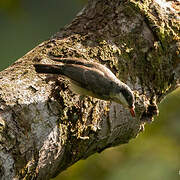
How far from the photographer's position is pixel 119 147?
4938 mm

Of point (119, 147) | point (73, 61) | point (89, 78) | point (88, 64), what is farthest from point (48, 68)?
point (119, 147)

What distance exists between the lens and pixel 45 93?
12.0 ft

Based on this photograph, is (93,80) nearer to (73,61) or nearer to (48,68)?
(73,61)

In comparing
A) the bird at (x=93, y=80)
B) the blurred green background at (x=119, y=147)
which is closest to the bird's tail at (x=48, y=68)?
the bird at (x=93, y=80)

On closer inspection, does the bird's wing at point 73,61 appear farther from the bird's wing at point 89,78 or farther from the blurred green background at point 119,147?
the blurred green background at point 119,147

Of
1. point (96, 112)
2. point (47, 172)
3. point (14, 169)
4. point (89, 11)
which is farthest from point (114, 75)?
point (14, 169)

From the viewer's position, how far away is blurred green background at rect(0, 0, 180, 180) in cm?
446

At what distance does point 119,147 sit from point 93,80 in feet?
3.14

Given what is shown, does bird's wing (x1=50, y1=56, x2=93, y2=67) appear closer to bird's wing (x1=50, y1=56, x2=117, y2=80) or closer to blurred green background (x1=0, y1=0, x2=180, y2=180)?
bird's wing (x1=50, y1=56, x2=117, y2=80)

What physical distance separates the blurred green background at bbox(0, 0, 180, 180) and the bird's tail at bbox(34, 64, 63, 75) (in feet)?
2.24

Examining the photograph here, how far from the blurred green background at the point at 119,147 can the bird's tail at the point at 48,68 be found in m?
0.68

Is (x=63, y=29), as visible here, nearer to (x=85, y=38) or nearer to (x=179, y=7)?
(x=85, y=38)

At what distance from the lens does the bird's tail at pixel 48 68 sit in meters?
3.72

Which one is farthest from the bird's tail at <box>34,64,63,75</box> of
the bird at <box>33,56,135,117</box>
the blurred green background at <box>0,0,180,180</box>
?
the blurred green background at <box>0,0,180,180</box>
